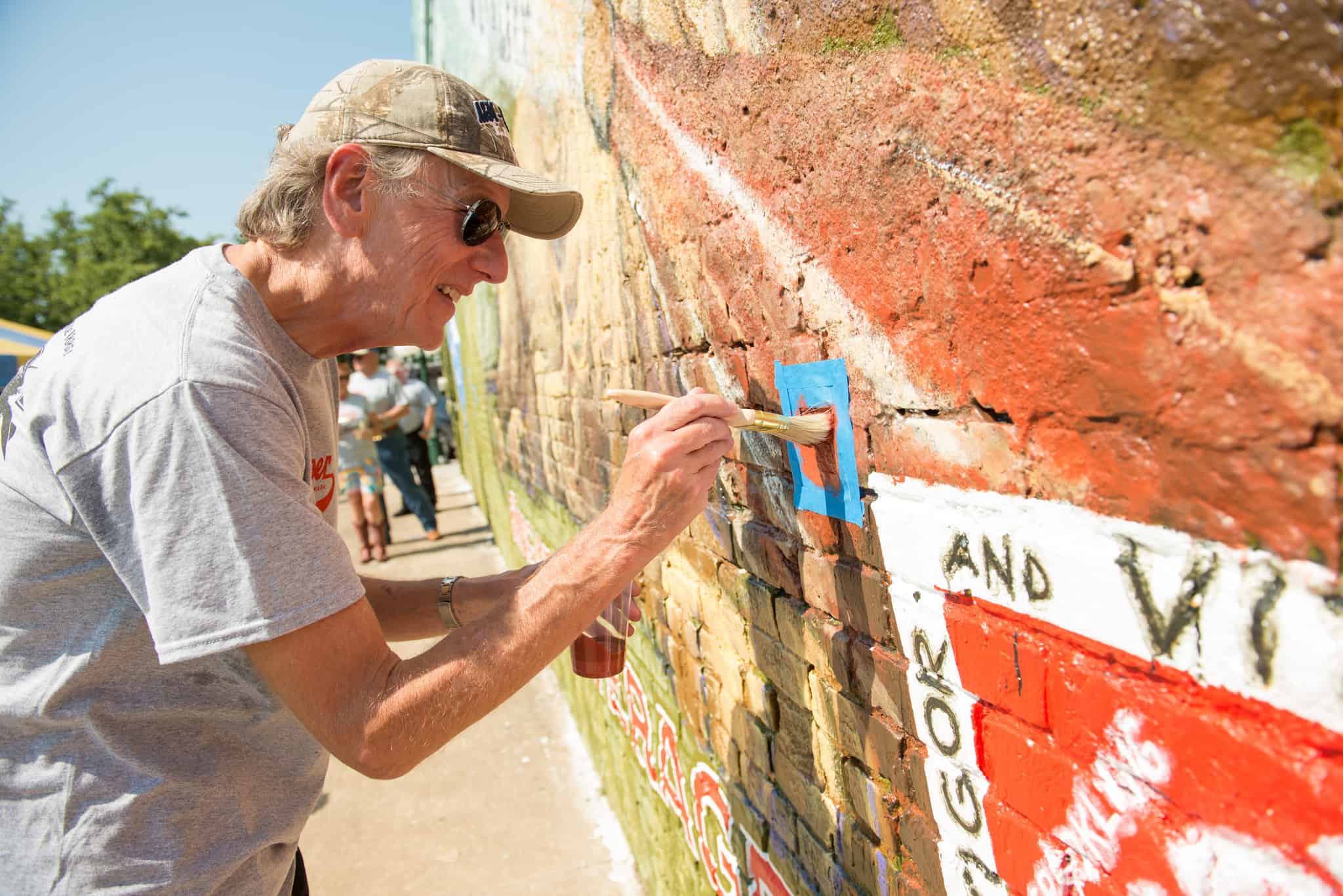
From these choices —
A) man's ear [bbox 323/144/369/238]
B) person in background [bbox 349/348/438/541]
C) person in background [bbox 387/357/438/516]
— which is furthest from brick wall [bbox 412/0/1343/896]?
person in background [bbox 387/357/438/516]

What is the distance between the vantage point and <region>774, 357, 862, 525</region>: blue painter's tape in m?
1.32

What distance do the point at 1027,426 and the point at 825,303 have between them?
1.56 feet

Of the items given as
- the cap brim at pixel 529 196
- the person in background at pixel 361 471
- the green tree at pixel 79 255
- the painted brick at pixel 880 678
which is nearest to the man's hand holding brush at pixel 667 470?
the painted brick at pixel 880 678

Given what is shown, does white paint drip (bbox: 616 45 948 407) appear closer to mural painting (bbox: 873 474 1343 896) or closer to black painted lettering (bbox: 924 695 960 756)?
mural painting (bbox: 873 474 1343 896)

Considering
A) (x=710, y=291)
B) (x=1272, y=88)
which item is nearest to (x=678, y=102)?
(x=710, y=291)

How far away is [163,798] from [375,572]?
21.4ft

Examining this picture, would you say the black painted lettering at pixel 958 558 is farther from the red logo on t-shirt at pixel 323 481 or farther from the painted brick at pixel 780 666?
the red logo on t-shirt at pixel 323 481

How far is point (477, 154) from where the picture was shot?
1600mm

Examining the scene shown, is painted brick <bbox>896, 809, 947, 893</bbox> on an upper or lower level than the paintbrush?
lower

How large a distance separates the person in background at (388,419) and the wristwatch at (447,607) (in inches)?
246

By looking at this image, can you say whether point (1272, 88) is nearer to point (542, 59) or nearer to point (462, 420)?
point (542, 59)

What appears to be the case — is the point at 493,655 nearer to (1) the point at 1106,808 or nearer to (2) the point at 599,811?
(1) the point at 1106,808

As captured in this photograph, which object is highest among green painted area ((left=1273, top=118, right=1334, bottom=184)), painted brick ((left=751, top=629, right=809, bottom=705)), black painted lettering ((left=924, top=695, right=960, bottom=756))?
green painted area ((left=1273, top=118, right=1334, bottom=184))

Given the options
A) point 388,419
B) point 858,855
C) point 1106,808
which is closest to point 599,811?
point 858,855
